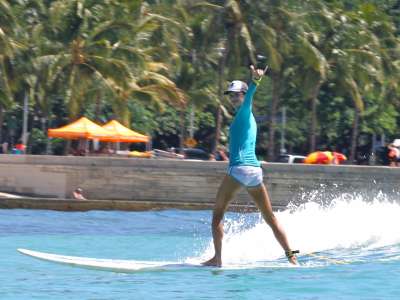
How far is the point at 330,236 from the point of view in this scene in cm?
1366

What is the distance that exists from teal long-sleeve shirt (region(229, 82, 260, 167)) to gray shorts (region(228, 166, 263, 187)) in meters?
0.05

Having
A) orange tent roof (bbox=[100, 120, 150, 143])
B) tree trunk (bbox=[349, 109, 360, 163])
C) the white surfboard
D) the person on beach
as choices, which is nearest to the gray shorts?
the person on beach

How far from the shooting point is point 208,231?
67.0ft

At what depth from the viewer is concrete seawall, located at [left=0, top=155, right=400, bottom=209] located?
2925cm

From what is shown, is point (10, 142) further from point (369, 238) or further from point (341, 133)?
point (369, 238)

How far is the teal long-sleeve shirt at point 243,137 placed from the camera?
10.9 meters

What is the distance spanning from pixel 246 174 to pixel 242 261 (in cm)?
145

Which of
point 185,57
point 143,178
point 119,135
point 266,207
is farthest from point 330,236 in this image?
point 185,57

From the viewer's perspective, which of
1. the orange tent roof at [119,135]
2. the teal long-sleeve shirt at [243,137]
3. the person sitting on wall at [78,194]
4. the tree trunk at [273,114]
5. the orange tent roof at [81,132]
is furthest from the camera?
the tree trunk at [273,114]

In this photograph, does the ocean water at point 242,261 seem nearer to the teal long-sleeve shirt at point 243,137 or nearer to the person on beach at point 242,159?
the person on beach at point 242,159

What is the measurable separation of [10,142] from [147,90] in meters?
14.8

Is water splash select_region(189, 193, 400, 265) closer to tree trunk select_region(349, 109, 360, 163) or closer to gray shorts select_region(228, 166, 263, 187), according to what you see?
gray shorts select_region(228, 166, 263, 187)

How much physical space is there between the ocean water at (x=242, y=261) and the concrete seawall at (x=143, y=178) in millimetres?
10234

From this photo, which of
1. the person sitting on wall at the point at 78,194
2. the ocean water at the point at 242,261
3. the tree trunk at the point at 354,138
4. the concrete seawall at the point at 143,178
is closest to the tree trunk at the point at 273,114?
the tree trunk at the point at 354,138
